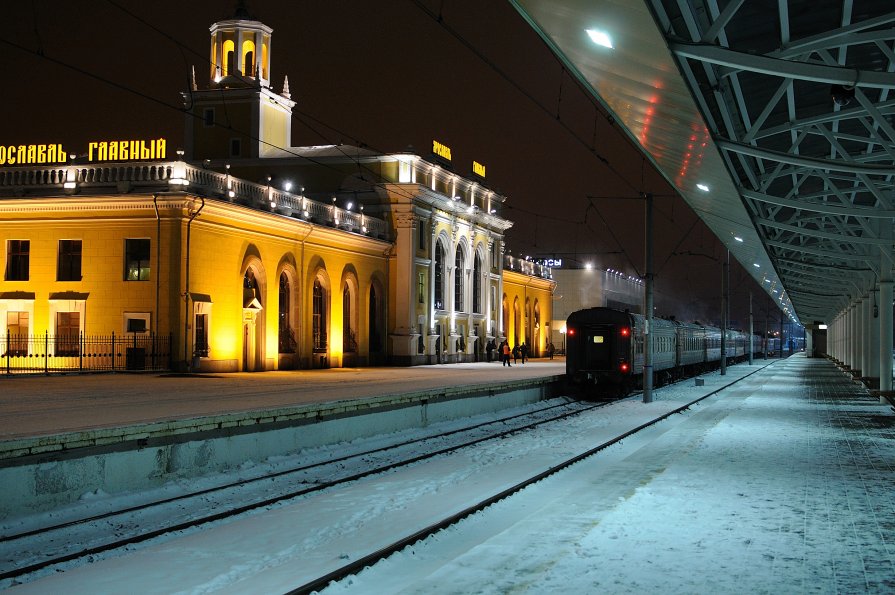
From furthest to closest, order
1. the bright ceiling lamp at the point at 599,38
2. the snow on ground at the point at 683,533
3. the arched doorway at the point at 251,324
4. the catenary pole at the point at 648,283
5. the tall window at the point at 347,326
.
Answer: the tall window at the point at 347,326 < the arched doorway at the point at 251,324 < the catenary pole at the point at 648,283 < the bright ceiling lamp at the point at 599,38 < the snow on ground at the point at 683,533

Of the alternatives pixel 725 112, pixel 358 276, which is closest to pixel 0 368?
pixel 358 276

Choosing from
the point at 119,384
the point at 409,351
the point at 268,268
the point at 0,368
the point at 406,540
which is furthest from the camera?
the point at 409,351

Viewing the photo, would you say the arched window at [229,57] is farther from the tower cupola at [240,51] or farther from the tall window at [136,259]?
the tall window at [136,259]

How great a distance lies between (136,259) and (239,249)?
437 cm

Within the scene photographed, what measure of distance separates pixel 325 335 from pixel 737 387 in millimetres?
18157

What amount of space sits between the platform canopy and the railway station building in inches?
721

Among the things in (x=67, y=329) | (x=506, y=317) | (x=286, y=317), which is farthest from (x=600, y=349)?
(x=506, y=317)

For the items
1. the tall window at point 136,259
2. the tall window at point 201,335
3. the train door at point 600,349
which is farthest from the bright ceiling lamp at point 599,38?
the tall window at point 136,259

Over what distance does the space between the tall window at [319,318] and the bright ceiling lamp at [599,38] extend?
34.6m

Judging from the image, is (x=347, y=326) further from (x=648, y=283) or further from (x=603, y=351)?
(x=648, y=283)

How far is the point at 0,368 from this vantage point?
33625mm

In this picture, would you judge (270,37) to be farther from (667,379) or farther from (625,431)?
(625,431)

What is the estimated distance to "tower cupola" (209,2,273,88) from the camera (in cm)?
4872

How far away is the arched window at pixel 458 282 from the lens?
198 feet
